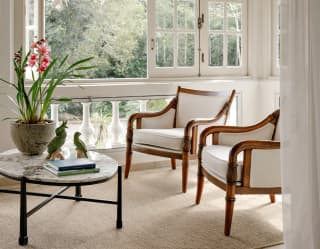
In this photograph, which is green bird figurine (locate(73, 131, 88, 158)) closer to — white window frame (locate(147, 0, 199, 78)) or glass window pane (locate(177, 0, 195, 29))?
white window frame (locate(147, 0, 199, 78))

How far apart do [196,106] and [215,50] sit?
994mm

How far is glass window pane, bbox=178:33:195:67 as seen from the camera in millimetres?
5082

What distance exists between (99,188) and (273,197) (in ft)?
4.62

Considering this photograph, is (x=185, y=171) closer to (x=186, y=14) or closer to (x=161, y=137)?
(x=161, y=137)

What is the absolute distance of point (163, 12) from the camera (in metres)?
4.97

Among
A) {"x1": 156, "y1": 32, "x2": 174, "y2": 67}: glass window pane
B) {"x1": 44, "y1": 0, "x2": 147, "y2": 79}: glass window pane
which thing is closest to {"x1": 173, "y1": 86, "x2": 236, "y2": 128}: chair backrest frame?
{"x1": 156, "y1": 32, "x2": 174, "y2": 67}: glass window pane

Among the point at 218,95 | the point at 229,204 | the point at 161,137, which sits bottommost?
the point at 229,204

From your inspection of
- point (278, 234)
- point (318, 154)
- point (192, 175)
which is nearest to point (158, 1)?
point (192, 175)

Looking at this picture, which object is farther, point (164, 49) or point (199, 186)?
point (164, 49)

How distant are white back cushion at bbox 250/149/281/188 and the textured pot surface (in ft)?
4.54

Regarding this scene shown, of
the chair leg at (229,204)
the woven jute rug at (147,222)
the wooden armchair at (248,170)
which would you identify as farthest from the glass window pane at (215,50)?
the chair leg at (229,204)

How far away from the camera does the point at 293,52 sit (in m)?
2.23

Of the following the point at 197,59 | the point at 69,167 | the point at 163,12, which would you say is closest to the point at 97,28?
the point at 163,12

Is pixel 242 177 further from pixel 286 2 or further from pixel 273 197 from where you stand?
pixel 286 2
